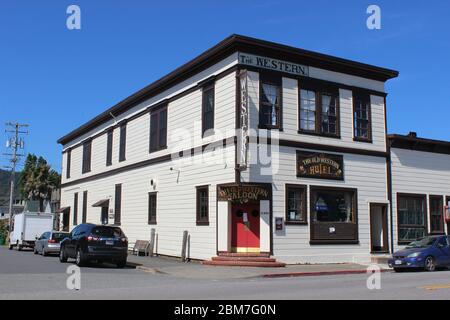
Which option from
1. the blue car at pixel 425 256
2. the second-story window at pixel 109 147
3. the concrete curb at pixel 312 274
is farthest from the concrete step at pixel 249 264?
the second-story window at pixel 109 147

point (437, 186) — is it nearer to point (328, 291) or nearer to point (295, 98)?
point (295, 98)

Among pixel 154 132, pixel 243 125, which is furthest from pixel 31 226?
pixel 243 125

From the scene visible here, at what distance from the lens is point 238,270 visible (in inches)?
761

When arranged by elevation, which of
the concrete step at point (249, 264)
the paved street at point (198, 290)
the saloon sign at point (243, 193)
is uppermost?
the saloon sign at point (243, 193)

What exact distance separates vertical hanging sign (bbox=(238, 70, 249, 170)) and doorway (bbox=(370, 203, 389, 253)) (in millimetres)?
7494

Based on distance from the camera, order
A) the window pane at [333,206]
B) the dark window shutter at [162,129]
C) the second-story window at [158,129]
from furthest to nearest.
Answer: the second-story window at [158,129] < the dark window shutter at [162,129] < the window pane at [333,206]

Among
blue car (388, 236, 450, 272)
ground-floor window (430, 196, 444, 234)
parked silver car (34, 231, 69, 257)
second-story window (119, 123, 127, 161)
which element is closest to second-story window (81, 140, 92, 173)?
second-story window (119, 123, 127, 161)

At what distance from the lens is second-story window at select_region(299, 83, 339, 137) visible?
2347cm

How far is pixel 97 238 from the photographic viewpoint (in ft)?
66.9

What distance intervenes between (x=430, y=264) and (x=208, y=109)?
11038mm

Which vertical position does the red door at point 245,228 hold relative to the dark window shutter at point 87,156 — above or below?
below

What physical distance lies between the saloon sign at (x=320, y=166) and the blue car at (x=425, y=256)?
15.1 feet

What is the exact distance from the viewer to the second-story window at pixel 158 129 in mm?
27703

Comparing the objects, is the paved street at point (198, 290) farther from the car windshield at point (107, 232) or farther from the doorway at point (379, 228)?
the doorway at point (379, 228)
